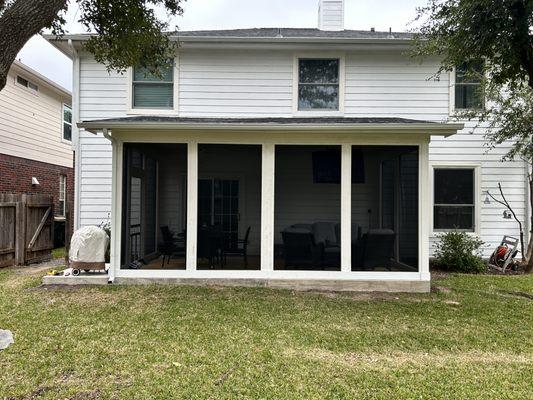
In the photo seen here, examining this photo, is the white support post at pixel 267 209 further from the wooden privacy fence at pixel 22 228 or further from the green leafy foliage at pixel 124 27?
the wooden privacy fence at pixel 22 228

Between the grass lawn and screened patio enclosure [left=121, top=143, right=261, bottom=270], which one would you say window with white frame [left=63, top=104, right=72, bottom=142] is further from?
the grass lawn

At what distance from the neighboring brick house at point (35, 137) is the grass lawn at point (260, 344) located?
6.93 metres

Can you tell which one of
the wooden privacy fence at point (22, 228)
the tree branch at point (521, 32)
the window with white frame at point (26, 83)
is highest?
the window with white frame at point (26, 83)

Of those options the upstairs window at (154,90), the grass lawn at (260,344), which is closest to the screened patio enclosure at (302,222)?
the grass lawn at (260,344)

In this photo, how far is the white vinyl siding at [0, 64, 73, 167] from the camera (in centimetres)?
1169

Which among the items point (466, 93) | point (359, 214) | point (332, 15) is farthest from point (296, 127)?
point (332, 15)

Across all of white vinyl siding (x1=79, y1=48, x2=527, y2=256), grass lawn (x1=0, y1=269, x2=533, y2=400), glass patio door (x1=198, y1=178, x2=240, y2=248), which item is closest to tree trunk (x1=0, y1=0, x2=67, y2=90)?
grass lawn (x1=0, y1=269, x2=533, y2=400)

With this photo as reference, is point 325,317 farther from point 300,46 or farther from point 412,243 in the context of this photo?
point 300,46

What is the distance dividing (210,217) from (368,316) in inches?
211

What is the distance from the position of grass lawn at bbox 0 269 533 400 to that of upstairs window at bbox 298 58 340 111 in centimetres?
506

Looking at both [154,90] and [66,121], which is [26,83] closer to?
[66,121]

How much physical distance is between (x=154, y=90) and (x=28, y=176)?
6.12 meters

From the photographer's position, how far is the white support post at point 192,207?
702 centimetres

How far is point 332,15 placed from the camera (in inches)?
450
